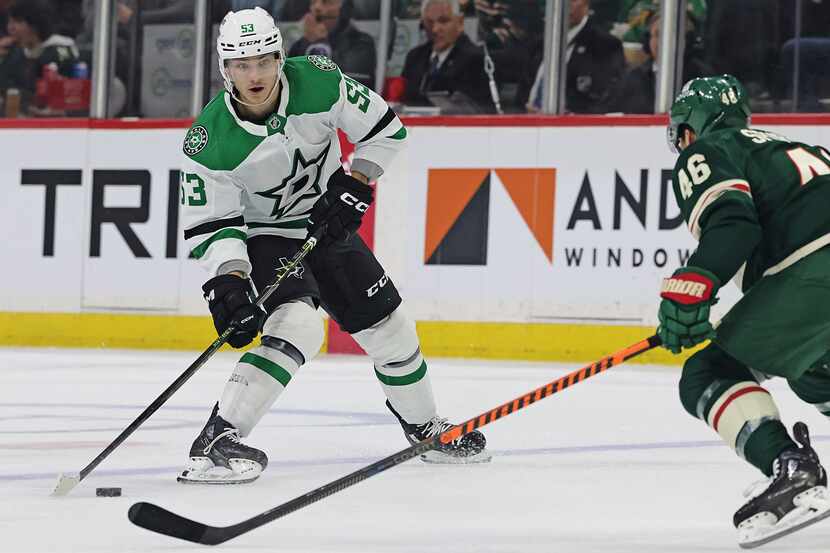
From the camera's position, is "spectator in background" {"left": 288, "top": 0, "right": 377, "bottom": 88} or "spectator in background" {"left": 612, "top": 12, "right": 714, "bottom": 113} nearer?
"spectator in background" {"left": 612, "top": 12, "right": 714, "bottom": 113}

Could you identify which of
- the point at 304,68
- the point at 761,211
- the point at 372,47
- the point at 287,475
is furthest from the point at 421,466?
the point at 372,47

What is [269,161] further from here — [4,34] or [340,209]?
[4,34]

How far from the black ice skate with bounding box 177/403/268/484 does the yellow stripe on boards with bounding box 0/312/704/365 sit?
151 inches

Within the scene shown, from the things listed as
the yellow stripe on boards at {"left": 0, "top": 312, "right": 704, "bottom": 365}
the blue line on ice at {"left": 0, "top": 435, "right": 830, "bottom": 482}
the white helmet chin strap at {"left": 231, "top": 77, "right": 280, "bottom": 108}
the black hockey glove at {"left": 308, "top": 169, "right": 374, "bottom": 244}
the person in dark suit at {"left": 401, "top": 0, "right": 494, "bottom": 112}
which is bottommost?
the yellow stripe on boards at {"left": 0, "top": 312, "right": 704, "bottom": 365}

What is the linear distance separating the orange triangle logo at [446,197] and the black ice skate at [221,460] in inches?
164

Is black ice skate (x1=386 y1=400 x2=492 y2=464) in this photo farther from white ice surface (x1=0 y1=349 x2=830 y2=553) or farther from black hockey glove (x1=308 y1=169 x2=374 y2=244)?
black hockey glove (x1=308 y1=169 x2=374 y2=244)

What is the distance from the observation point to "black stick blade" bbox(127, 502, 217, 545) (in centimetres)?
253

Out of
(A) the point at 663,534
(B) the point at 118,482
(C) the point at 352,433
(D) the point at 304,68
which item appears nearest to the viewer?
(A) the point at 663,534

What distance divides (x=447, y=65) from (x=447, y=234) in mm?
948

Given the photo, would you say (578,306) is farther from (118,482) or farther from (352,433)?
(118,482)

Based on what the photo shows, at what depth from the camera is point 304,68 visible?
365cm

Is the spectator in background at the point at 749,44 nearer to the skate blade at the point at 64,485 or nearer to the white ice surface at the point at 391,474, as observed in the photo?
the white ice surface at the point at 391,474

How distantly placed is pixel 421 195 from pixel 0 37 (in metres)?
2.82

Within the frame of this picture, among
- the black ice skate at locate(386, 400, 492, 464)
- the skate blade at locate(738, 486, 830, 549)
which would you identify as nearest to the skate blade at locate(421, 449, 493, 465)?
the black ice skate at locate(386, 400, 492, 464)
